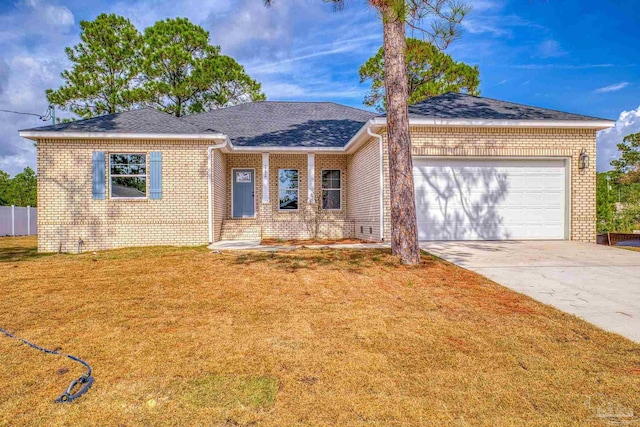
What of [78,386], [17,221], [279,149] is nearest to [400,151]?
[78,386]

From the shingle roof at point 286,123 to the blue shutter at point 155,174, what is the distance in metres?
1.92

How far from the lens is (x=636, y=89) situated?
732 inches

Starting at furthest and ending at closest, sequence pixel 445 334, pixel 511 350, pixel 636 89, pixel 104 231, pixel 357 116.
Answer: pixel 636 89 < pixel 357 116 < pixel 104 231 < pixel 445 334 < pixel 511 350

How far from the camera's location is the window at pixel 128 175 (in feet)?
34.6

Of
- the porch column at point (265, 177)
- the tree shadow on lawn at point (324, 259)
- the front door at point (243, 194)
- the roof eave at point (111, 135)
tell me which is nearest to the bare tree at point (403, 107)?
the tree shadow on lawn at point (324, 259)

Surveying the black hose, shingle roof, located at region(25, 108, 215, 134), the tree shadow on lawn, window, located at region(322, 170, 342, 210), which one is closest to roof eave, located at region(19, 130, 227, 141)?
shingle roof, located at region(25, 108, 215, 134)

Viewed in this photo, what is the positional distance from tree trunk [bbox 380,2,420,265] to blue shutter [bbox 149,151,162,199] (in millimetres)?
7194

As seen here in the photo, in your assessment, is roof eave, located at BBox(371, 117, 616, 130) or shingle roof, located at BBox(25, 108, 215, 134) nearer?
roof eave, located at BBox(371, 117, 616, 130)

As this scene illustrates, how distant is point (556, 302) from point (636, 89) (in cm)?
2103

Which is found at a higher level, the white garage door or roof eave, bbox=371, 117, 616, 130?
roof eave, bbox=371, 117, 616, 130

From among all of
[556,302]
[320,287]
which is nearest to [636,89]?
[556,302]

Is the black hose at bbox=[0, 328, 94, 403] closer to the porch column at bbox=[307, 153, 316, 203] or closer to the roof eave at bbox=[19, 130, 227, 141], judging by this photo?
the roof eave at bbox=[19, 130, 227, 141]

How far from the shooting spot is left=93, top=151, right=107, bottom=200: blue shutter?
10.4 meters

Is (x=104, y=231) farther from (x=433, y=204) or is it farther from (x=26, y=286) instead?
(x=433, y=204)
